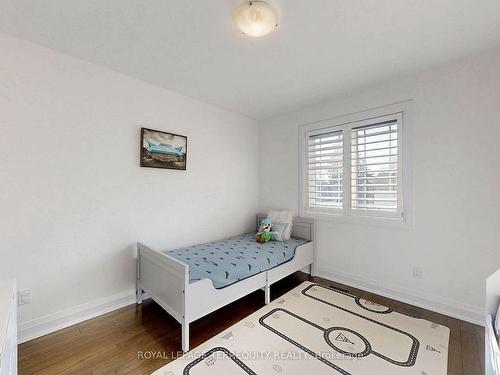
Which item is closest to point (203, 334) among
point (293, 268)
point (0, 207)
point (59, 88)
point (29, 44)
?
point (293, 268)

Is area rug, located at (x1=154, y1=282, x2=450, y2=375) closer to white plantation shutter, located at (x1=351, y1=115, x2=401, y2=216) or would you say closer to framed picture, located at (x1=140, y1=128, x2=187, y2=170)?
white plantation shutter, located at (x1=351, y1=115, x2=401, y2=216)

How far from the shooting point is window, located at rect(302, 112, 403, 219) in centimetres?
258

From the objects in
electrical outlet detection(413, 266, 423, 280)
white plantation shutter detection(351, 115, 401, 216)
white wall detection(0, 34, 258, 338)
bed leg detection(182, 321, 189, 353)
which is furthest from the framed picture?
electrical outlet detection(413, 266, 423, 280)

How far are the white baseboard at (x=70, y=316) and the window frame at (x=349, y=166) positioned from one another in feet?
7.81

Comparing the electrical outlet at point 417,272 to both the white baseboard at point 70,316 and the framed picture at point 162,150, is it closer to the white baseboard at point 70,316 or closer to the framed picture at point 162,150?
the framed picture at point 162,150

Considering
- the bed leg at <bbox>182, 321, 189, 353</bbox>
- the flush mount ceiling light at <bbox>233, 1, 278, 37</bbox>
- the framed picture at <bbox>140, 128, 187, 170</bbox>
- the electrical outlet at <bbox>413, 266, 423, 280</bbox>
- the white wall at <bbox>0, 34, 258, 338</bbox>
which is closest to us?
the flush mount ceiling light at <bbox>233, 1, 278, 37</bbox>

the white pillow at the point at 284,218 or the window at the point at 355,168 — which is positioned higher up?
the window at the point at 355,168

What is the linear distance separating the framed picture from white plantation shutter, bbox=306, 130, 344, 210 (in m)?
1.69

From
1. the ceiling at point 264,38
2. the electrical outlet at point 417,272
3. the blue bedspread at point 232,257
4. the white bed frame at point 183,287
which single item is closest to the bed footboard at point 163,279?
the white bed frame at point 183,287

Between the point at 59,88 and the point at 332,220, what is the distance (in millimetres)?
3143

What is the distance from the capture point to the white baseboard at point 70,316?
6.16 feet

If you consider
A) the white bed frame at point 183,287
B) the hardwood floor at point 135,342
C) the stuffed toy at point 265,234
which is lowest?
the hardwood floor at point 135,342

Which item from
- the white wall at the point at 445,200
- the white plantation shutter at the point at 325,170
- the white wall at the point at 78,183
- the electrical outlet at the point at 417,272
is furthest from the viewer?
the white plantation shutter at the point at 325,170

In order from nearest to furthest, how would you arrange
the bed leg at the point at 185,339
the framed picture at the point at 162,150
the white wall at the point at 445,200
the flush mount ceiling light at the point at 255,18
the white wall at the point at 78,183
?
the flush mount ceiling light at the point at 255,18, the bed leg at the point at 185,339, the white wall at the point at 78,183, the white wall at the point at 445,200, the framed picture at the point at 162,150
